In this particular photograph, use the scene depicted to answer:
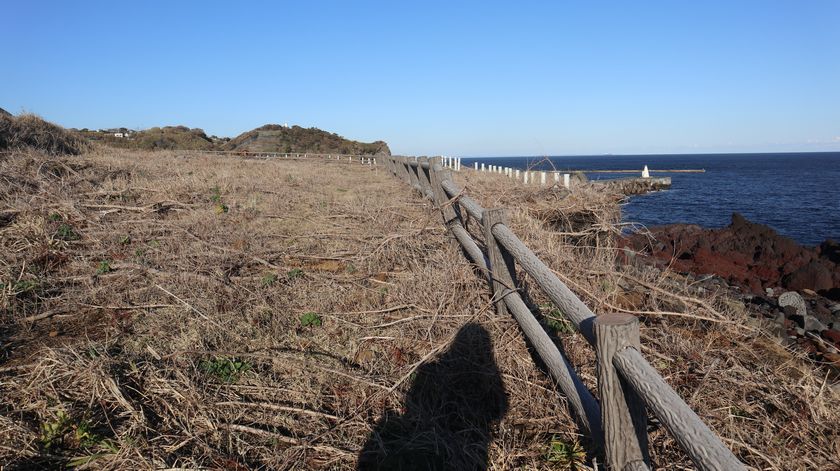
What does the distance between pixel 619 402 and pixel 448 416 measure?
45.9 inches

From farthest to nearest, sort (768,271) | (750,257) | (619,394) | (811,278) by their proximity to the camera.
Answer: (750,257), (768,271), (811,278), (619,394)

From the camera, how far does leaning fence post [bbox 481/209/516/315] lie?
3752mm

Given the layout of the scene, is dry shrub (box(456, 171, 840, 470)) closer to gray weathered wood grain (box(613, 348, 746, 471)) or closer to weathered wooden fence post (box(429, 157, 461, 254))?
gray weathered wood grain (box(613, 348, 746, 471))

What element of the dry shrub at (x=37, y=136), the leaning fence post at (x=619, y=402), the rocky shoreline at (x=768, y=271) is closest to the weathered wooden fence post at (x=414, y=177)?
the rocky shoreline at (x=768, y=271)

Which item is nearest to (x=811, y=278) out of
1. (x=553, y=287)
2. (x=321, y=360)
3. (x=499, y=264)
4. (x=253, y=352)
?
(x=499, y=264)

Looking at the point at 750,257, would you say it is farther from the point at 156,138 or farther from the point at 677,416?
the point at 156,138

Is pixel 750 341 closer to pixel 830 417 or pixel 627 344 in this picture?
pixel 830 417

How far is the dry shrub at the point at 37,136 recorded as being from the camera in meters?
13.4

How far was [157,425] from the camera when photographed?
8.80ft

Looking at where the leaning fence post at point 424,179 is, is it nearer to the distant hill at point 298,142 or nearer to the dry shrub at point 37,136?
the dry shrub at point 37,136

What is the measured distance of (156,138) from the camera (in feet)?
117

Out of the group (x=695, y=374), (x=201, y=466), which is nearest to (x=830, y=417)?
(x=695, y=374)

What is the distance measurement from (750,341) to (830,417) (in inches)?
47.8

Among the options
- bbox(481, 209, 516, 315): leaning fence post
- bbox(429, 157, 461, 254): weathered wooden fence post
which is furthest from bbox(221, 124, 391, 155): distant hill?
bbox(481, 209, 516, 315): leaning fence post
